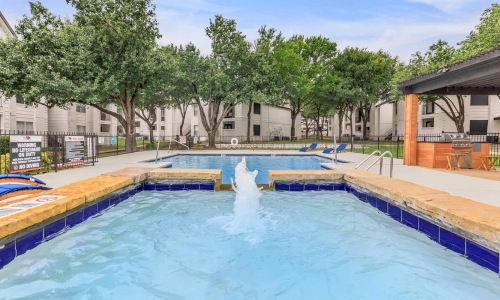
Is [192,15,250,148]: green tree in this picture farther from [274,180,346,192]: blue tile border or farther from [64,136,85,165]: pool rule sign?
[274,180,346,192]: blue tile border

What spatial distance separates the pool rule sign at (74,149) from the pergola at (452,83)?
13.8 metres

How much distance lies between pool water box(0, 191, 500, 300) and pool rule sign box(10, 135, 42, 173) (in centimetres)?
434

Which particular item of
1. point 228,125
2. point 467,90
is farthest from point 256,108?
point 467,90

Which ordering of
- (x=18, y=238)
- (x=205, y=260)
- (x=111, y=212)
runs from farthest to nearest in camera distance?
(x=111, y=212), (x=205, y=260), (x=18, y=238)

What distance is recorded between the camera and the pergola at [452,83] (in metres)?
8.38

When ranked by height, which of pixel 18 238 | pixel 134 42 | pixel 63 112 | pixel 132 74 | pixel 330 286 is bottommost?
pixel 330 286

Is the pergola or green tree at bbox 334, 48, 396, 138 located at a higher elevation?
green tree at bbox 334, 48, 396, 138

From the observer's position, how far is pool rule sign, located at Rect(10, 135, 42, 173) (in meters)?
8.06

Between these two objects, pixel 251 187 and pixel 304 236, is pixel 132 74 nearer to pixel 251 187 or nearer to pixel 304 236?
pixel 251 187

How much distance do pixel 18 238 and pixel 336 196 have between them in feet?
22.2

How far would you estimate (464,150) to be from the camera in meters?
11.2

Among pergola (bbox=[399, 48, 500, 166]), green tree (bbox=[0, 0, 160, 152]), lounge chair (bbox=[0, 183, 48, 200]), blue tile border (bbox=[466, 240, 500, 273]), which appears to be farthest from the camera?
green tree (bbox=[0, 0, 160, 152])

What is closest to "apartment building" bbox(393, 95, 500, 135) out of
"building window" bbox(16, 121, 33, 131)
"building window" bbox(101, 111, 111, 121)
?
"building window" bbox(101, 111, 111, 121)

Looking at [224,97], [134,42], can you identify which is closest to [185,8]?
[134,42]
